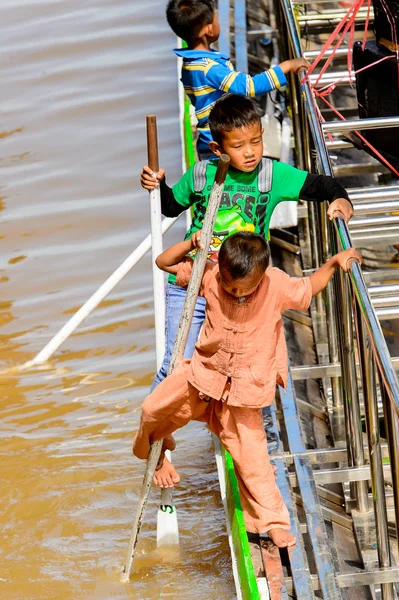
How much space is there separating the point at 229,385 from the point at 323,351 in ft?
4.35

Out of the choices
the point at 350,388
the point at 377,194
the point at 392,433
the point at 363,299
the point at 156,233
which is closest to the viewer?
the point at 392,433

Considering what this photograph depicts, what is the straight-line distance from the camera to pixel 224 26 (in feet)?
22.1

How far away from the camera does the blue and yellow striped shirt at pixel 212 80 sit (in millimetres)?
4105

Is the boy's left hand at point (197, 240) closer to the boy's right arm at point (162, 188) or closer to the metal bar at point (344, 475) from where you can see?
the boy's right arm at point (162, 188)

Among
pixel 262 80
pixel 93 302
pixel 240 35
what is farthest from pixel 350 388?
pixel 240 35

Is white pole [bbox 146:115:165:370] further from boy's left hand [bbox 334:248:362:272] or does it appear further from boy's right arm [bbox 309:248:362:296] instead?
boy's left hand [bbox 334:248:362:272]

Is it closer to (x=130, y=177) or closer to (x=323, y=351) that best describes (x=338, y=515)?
(x=323, y=351)

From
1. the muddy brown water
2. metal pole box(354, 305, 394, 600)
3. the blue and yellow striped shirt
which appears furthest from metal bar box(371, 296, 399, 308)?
the muddy brown water

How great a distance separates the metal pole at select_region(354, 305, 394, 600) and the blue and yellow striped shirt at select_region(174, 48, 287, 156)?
53.2 inches

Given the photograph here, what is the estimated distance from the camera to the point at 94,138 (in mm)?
8461

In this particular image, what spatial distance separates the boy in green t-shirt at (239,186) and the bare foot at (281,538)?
2.31 ft

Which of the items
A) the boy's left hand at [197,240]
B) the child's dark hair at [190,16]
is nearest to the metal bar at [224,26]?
the child's dark hair at [190,16]

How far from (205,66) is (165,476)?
1.67m

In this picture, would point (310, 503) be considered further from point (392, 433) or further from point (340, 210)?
point (340, 210)
